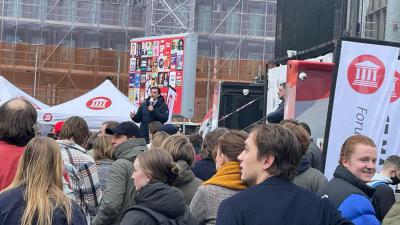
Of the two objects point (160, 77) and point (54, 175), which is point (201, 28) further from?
point (54, 175)

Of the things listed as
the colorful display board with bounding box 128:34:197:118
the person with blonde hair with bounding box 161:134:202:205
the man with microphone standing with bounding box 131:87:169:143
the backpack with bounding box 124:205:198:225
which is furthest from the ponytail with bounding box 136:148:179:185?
the colorful display board with bounding box 128:34:197:118

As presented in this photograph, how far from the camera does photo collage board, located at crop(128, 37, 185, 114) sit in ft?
74.3

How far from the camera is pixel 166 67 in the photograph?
23.4m

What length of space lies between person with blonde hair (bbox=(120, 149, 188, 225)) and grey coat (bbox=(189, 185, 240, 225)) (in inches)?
7.3

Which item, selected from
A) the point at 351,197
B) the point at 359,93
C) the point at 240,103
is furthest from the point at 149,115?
the point at 351,197

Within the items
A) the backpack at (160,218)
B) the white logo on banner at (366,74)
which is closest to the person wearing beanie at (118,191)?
the backpack at (160,218)

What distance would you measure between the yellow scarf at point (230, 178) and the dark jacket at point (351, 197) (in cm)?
50

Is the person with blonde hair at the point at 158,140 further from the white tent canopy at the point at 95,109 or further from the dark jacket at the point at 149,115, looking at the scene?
the white tent canopy at the point at 95,109

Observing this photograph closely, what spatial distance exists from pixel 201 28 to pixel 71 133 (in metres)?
26.4

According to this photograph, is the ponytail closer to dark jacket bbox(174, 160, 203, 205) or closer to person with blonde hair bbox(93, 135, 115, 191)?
dark jacket bbox(174, 160, 203, 205)

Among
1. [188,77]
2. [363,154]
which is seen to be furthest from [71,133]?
[188,77]

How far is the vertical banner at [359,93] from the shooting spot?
613cm

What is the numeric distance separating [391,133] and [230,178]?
275 centimetres

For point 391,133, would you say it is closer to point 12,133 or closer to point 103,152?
point 103,152
